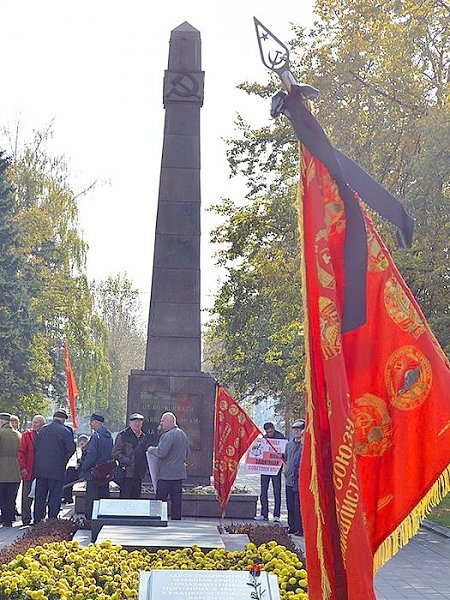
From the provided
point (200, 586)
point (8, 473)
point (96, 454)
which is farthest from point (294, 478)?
point (200, 586)

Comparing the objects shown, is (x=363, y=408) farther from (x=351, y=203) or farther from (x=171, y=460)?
(x=171, y=460)

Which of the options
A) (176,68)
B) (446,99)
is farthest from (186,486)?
(446,99)

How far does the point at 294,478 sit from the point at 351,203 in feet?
36.7

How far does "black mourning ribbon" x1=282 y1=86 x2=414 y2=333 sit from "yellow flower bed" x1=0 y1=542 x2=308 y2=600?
8.68 feet

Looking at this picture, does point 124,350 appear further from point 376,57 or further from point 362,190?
point 362,190

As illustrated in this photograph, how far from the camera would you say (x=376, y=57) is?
2325 centimetres

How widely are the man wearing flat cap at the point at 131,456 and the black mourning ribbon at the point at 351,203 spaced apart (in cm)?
952


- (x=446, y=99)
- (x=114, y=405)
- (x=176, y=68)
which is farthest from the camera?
(x=114, y=405)

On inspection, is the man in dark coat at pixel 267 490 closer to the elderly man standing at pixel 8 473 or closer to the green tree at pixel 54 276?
the elderly man standing at pixel 8 473

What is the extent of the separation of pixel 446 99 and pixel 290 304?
23.9 feet

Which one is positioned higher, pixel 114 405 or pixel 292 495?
pixel 114 405

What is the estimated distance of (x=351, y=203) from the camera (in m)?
5.09

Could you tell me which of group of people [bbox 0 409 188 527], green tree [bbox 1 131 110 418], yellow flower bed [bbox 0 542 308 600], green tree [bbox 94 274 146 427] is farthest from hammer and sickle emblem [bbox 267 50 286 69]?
green tree [bbox 94 274 146 427]

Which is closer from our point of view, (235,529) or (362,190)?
(362,190)
